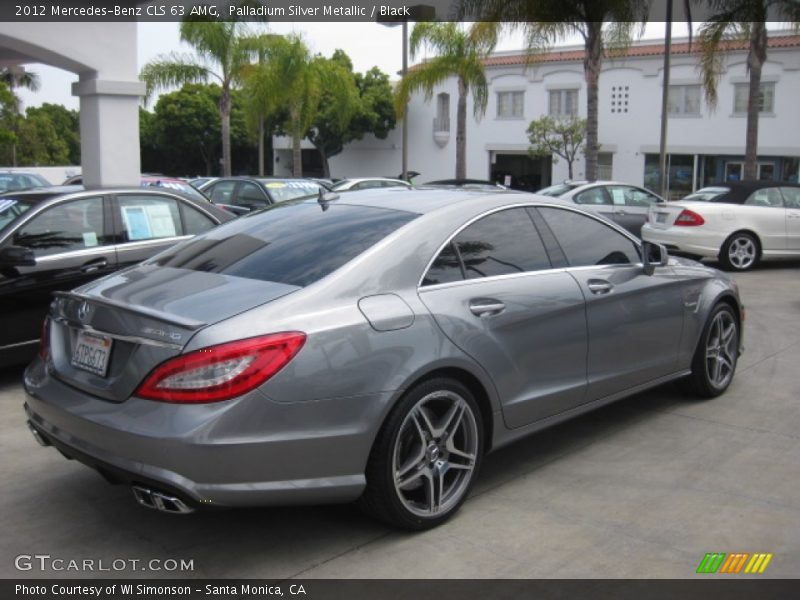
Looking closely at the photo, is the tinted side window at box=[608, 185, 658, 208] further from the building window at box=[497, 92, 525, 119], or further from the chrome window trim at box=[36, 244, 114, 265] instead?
the building window at box=[497, 92, 525, 119]

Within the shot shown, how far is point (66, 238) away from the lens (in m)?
6.48

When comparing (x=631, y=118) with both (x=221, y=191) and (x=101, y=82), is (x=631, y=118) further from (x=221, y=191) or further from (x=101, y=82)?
(x=101, y=82)

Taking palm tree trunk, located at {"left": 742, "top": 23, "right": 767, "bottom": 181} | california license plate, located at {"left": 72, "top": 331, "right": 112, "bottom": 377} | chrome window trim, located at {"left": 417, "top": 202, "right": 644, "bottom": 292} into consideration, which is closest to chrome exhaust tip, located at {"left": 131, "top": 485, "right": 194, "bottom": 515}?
california license plate, located at {"left": 72, "top": 331, "right": 112, "bottom": 377}

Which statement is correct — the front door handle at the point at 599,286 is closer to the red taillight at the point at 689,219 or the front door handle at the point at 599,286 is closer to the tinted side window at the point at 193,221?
the tinted side window at the point at 193,221

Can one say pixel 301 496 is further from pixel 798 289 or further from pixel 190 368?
pixel 798 289

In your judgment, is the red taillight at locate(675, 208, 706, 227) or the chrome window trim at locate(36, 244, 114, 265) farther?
the red taillight at locate(675, 208, 706, 227)

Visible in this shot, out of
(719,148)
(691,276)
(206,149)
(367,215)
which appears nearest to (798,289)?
(691,276)

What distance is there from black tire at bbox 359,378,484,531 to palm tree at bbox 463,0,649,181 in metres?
19.5

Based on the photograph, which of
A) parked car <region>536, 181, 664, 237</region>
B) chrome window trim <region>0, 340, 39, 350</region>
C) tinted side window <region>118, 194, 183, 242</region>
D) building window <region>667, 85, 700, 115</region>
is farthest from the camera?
building window <region>667, 85, 700, 115</region>

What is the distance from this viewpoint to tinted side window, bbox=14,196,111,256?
630cm

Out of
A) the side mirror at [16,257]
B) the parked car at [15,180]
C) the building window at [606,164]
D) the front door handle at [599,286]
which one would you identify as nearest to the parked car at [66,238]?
the side mirror at [16,257]

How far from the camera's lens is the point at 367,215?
4309mm

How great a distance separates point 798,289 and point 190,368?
10.4 m

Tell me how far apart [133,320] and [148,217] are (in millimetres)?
3767
